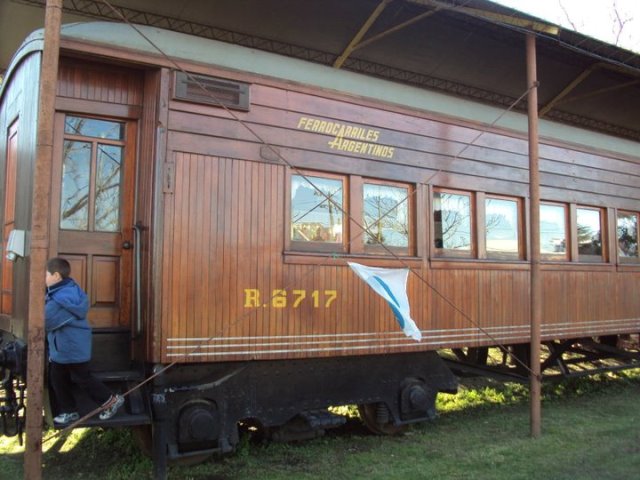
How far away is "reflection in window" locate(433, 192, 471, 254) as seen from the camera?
591cm

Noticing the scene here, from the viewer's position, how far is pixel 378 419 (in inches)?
217

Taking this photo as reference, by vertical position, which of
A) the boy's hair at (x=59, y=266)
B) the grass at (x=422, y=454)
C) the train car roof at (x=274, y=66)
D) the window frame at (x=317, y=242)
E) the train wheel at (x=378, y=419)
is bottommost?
the grass at (x=422, y=454)

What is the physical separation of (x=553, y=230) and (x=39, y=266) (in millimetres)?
5696

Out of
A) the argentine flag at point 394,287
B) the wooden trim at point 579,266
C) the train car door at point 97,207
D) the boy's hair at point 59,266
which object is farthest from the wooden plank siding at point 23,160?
the wooden trim at point 579,266

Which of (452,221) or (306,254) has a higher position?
(452,221)

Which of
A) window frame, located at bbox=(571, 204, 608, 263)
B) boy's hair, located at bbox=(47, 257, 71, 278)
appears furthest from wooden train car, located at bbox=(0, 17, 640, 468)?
window frame, located at bbox=(571, 204, 608, 263)

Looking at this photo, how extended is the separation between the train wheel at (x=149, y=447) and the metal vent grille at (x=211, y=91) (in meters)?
2.59

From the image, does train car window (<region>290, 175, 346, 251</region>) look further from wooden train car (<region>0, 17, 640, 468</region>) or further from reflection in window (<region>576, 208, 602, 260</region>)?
reflection in window (<region>576, 208, 602, 260</region>)

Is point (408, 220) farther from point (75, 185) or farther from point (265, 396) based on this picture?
point (75, 185)

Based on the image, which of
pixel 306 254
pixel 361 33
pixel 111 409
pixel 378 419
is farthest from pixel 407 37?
pixel 111 409

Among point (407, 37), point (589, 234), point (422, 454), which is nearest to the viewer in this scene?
point (422, 454)

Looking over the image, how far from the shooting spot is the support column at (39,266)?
3391 mm

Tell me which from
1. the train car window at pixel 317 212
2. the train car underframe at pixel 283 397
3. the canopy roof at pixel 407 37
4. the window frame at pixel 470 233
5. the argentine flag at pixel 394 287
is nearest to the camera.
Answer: the train car underframe at pixel 283 397

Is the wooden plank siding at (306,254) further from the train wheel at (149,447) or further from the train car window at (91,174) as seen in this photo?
the train wheel at (149,447)
